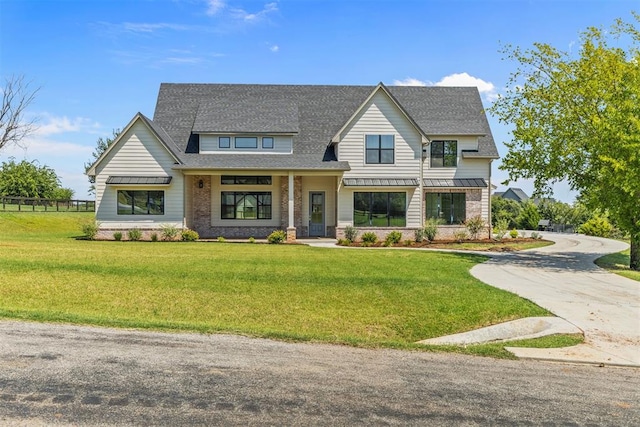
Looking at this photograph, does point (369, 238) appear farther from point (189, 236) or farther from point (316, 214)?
point (189, 236)

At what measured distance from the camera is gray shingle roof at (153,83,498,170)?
1018 inches

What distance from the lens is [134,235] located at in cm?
2431

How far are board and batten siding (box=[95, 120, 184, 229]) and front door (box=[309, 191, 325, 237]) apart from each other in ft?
24.3

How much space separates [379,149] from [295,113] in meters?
5.65

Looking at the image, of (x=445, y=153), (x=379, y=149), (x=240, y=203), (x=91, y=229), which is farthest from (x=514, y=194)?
(x=91, y=229)

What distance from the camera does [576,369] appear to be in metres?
6.30

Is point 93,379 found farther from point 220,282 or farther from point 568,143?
point 568,143

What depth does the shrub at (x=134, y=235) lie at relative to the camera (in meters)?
24.3

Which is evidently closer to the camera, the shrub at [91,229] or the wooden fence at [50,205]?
the shrub at [91,229]

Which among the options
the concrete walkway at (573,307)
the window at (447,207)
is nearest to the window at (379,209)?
the window at (447,207)

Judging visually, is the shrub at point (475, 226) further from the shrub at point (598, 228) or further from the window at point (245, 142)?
the shrub at point (598, 228)

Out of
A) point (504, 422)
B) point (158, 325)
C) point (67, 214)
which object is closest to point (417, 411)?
point (504, 422)

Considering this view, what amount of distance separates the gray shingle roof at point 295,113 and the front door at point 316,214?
241cm

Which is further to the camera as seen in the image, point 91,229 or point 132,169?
point 132,169
